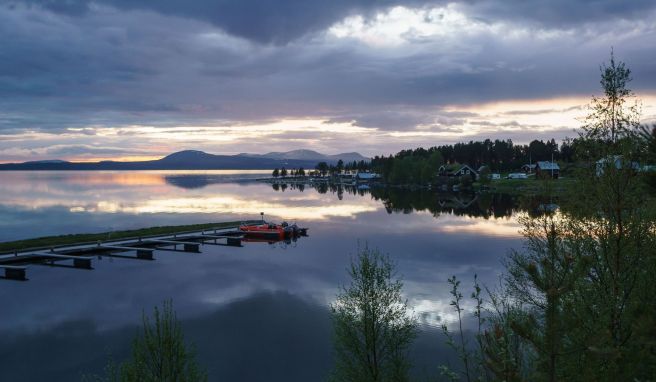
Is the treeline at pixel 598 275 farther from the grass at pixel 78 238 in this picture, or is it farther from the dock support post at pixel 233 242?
the grass at pixel 78 238

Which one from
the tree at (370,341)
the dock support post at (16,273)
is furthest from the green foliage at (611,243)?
the dock support post at (16,273)

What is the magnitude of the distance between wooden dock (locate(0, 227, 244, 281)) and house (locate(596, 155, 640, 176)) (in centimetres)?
5904

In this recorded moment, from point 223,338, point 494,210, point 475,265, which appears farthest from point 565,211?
point 494,210

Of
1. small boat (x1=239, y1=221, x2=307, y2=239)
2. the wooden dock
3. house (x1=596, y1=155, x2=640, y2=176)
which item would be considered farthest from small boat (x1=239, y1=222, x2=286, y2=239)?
house (x1=596, y1=155, x2=640, y2=176)

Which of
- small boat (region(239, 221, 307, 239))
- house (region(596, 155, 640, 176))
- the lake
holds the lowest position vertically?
→ the lake

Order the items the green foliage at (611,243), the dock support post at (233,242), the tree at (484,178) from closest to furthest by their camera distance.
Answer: the green foliage at (611,243)
the dock support post at (233,242)
the tree at (484,178)

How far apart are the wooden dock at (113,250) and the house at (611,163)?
5904cm

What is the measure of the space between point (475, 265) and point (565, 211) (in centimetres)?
4239

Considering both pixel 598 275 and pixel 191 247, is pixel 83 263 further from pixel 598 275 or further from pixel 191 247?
pixel 598 275

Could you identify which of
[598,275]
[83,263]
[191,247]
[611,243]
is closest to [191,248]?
[191,247]

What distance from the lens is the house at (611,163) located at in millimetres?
15465

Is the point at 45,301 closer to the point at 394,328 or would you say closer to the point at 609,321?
the point at 394,328

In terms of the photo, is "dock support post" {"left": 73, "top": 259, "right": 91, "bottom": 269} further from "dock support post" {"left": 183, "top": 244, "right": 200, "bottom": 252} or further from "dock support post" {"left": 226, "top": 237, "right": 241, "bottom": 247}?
"dock support post" {"left": 226, "top": 237, "right": 241, "bottom": 247}

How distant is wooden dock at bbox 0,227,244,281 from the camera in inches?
2243
